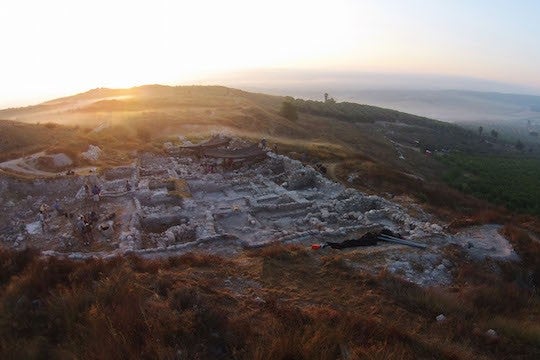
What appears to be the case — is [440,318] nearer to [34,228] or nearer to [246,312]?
[246,312]

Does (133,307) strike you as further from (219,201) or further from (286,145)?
(286,145)

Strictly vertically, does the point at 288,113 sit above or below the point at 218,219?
above

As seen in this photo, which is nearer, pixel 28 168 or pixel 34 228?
pixel 34 228

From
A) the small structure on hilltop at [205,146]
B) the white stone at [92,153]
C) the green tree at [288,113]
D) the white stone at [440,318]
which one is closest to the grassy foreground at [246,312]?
the white stone at [440,318]

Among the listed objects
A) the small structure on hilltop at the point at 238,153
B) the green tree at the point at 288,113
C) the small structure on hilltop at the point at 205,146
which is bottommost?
the small structure on hilltop at the point at 238,153

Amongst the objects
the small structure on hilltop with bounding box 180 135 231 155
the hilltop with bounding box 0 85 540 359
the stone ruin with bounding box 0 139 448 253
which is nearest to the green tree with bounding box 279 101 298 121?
the hilltop with bounding box 0 85 540 359

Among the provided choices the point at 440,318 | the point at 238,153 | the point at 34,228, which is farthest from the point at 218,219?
the point at 238,153

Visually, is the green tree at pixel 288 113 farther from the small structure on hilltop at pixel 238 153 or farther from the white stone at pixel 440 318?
the white stone at pixel 440 318

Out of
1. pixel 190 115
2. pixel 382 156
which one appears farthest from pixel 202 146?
pixel 382 156
